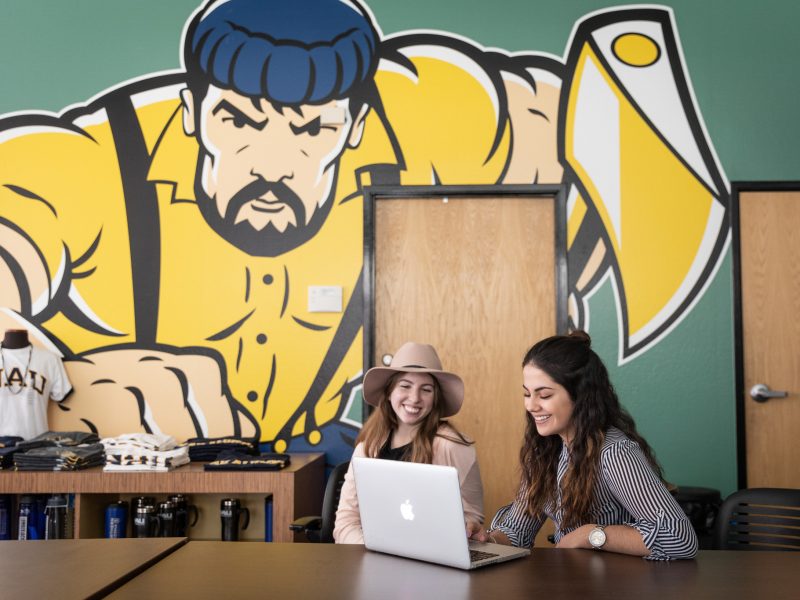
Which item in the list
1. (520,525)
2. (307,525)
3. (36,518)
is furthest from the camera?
(36,518)

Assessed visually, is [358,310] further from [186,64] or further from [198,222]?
[186,64]

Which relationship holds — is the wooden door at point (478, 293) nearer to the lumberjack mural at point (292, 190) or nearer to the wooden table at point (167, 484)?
the lumberjack mural at point (292, 190)

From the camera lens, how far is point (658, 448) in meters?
3.96

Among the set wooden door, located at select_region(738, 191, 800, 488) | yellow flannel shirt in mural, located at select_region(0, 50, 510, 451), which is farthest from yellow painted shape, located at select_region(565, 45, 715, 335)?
yellow flannel shirt in mural, located at select_region(0, 50, 510, 451)

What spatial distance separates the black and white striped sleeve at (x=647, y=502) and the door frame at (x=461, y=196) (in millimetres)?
1972

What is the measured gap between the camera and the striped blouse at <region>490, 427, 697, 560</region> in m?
1.86

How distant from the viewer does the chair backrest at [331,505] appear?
297cm

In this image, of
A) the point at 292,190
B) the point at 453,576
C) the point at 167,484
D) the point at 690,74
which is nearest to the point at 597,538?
the point at 453,576

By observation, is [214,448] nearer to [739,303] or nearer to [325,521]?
[325,521]

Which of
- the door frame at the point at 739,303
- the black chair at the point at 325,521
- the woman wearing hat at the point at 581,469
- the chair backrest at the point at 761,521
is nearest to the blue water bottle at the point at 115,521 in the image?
the black chair at the point at 325,521

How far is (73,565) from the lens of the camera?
1.80 metres

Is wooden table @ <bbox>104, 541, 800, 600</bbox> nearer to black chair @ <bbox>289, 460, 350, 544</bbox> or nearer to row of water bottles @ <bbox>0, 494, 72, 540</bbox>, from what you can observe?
black chair @ <bbox>289, 460, 350, 544</bbox>

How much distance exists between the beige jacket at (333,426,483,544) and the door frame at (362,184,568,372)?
4.26 ft

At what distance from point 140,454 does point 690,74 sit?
3.26 m
